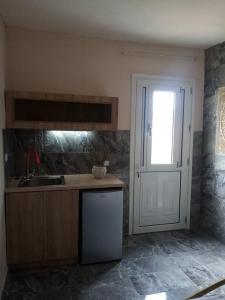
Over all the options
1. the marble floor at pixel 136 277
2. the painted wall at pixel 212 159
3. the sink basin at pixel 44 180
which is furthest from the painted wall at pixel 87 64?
the marble floor at pixel 136 277

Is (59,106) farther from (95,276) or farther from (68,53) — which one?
(95,276)

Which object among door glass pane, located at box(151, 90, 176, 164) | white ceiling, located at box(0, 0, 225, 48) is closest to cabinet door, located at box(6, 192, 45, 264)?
door glass pane, located at box(151, 90, 176, 164)

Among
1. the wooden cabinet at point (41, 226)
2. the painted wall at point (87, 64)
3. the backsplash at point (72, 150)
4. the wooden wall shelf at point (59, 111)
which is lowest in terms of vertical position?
the wooden cabinet at point (41, 226)

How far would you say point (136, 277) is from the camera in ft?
8.48

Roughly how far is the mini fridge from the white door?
2.53 feet

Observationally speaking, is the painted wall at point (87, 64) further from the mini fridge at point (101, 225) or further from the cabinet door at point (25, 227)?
the cabinet door at point (25, 227)

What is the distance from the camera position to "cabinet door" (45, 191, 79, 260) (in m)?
2.68

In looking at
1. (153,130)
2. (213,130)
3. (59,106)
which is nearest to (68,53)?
(59,106)

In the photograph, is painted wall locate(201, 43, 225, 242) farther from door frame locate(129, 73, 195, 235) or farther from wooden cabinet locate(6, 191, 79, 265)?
wooden cabinet locate(6, 191, 79, 265)

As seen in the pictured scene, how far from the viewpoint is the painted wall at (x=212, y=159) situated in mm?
3346

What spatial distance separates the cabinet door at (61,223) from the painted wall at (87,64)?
4.13 ft

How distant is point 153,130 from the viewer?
3.52m

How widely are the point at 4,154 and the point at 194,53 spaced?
283 centimetres

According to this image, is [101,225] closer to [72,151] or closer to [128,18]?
[72,151]
